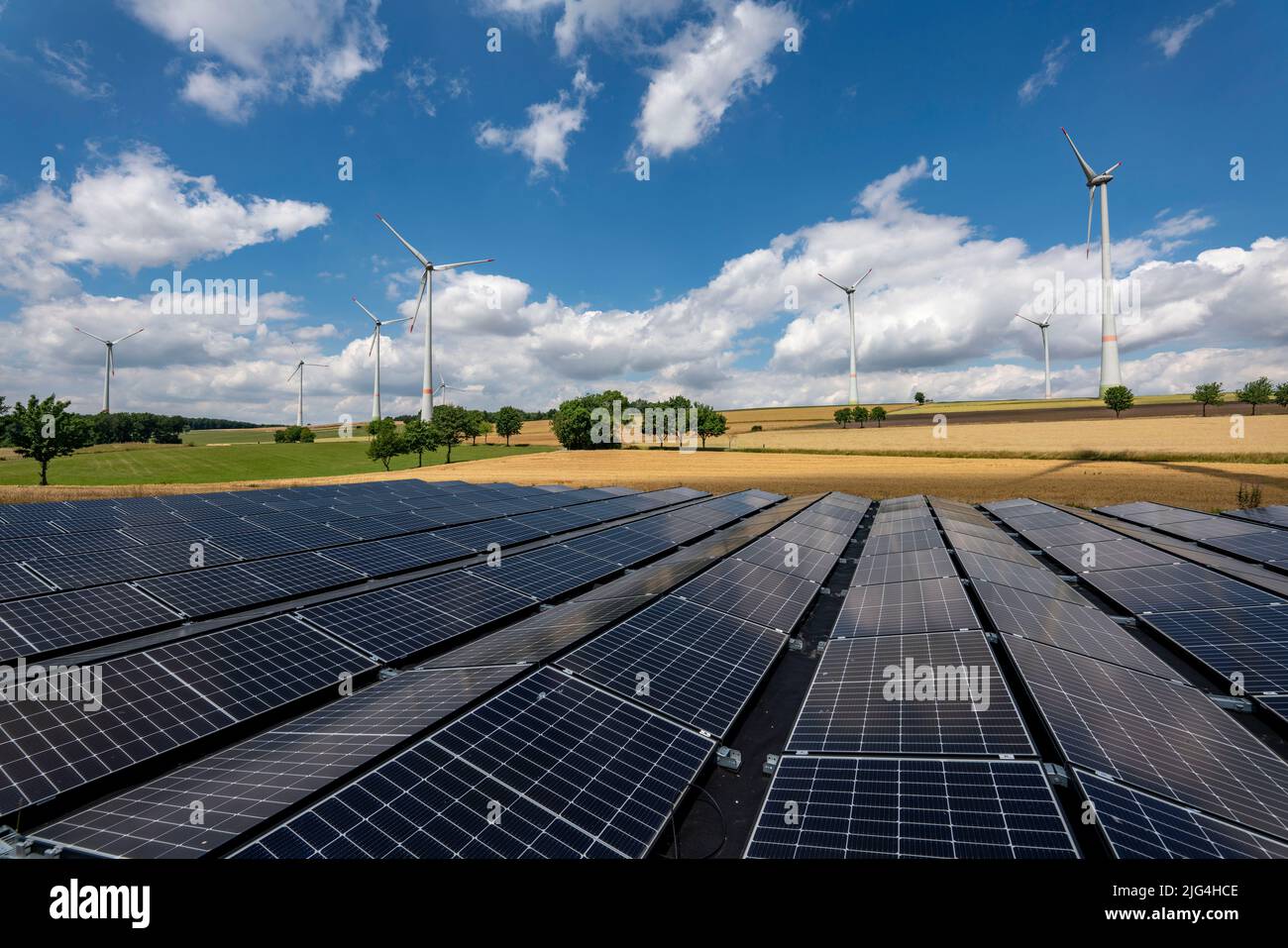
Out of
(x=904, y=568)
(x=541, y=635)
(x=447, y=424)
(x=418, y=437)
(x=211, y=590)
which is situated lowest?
(x=541, y=635)

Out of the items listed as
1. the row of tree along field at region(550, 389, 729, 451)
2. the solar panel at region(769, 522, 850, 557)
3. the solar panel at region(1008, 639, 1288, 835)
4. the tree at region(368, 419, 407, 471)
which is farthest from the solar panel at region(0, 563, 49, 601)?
the row of tree along field at region(550, 389, 729, 451)

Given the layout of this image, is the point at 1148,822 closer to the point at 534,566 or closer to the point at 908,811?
the point at 908,811

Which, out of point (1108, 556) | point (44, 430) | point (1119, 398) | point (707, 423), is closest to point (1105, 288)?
point (1119, 398)

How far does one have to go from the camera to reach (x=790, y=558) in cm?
2142

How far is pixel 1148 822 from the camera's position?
6469 mm

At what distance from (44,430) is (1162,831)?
3999 inches

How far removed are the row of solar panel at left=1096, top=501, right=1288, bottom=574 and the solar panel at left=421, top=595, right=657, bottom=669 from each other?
27.7 metres

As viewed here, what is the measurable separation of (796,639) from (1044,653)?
5493mm

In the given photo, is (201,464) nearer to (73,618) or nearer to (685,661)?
(73,618)

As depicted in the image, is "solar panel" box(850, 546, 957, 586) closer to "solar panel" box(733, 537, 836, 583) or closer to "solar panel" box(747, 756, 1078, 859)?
"solar panel" box(733, 537, 836, 583)

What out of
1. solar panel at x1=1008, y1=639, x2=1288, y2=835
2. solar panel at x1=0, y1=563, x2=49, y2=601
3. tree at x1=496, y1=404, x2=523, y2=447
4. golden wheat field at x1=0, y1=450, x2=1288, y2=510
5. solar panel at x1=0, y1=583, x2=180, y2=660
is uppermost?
tree at x1=496, y1=404, x2=523, y2=447

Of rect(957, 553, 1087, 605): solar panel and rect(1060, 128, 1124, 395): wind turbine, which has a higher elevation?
rect(1060, 128, 1124, 395): wind turbine

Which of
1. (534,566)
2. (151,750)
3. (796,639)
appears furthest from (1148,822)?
(534,566)

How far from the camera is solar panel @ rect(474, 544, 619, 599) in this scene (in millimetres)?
18312
